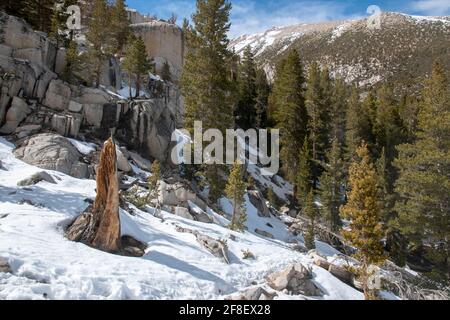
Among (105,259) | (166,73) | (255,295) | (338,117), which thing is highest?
(166,73)

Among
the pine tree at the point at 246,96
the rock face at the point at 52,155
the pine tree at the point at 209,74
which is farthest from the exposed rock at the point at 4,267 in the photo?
the pine tree at the point at 246,96

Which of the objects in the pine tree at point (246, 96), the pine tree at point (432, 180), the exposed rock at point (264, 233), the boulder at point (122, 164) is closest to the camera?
the pine tree at point (432, 180)

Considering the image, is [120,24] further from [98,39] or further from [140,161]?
[140,161]

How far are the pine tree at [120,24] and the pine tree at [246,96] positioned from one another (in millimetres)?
16776

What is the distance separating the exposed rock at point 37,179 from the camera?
55.4 feet

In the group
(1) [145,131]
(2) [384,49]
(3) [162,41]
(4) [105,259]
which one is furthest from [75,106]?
(2) [384,49]

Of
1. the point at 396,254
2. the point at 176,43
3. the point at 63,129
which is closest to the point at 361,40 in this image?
the point at 176,43

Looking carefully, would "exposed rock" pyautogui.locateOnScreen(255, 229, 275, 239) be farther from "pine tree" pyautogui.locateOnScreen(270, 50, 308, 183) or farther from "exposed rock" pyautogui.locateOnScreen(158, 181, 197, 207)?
"pine tree" pyautogui.locateOnScreen(270, 50, 308, 183)

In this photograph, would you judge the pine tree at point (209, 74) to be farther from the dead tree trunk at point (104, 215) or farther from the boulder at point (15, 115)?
the dead tree trunk at point (104, 215)

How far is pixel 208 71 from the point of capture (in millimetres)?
27000

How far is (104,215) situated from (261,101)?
44.3m

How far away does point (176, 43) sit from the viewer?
57.9 meters
